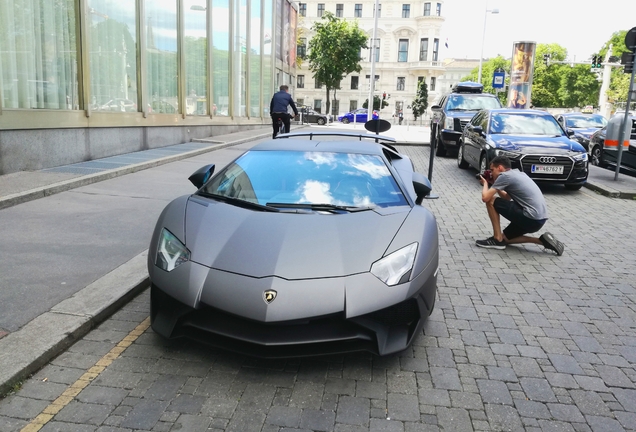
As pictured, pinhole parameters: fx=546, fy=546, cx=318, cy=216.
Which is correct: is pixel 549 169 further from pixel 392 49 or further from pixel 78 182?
pixel 392 49

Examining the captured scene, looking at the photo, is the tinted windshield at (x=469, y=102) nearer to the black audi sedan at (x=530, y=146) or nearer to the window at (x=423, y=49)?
the black audi sedan at (x=530, y=146)

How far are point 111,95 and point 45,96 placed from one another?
2400mm

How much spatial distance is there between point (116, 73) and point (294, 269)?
38.1 feet

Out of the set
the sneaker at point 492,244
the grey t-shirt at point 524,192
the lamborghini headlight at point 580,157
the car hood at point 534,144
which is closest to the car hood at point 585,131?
the car hood at point 534,144

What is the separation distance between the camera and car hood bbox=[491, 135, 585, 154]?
1083 cm

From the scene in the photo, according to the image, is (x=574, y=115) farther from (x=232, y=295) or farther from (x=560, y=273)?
(x=232, y=295)

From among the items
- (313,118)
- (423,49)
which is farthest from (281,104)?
(423,49)

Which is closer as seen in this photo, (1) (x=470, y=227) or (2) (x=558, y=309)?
(2) (x=558, y=309)

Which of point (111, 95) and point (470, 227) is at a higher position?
point (111, 95)

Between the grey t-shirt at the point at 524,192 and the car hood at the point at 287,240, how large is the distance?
9.59 feet

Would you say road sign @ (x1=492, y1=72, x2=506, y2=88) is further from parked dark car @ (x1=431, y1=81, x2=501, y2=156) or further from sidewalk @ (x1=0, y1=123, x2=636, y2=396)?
sidewalk @ (x1=0, y1=123, x2=636, y2=396)

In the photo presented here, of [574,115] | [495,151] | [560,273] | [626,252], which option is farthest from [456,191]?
[574,115]

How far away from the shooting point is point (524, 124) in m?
12.3

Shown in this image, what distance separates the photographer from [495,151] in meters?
11.2
